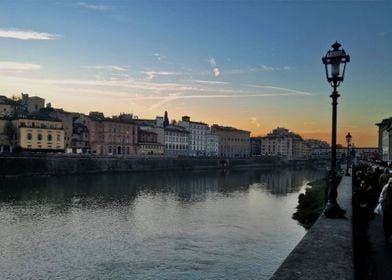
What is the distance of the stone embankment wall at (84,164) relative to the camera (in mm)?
61188

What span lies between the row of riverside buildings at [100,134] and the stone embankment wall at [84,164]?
6063mm

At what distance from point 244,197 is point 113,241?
74.5ft

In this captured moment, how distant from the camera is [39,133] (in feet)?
243

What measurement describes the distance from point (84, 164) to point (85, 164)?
0.23 metres

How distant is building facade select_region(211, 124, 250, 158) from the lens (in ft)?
476

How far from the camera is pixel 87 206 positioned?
3316cm

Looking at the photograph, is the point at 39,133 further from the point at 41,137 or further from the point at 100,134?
the point at 100,134

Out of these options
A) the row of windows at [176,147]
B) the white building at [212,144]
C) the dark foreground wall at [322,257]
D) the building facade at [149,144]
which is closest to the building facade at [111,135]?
the building facade at [149,144]

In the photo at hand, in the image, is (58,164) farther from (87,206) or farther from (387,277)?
(387,277)

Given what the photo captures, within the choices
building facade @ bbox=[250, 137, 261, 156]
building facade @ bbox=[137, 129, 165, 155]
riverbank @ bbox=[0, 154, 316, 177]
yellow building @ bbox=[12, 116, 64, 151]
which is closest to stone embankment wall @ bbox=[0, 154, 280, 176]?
riverbank @ bbox=[0, 154, 316, 177]

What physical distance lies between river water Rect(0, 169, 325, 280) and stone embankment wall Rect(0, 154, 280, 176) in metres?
24.4

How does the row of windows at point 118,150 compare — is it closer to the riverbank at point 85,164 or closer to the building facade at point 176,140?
the riverbank at point 85,164

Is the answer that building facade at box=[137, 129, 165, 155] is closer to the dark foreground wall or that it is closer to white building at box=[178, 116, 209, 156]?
white building at box=[178, 116, 209, 156]

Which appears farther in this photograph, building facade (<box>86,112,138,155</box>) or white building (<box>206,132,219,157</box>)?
white building (<box>206,132,219,157</box>)
